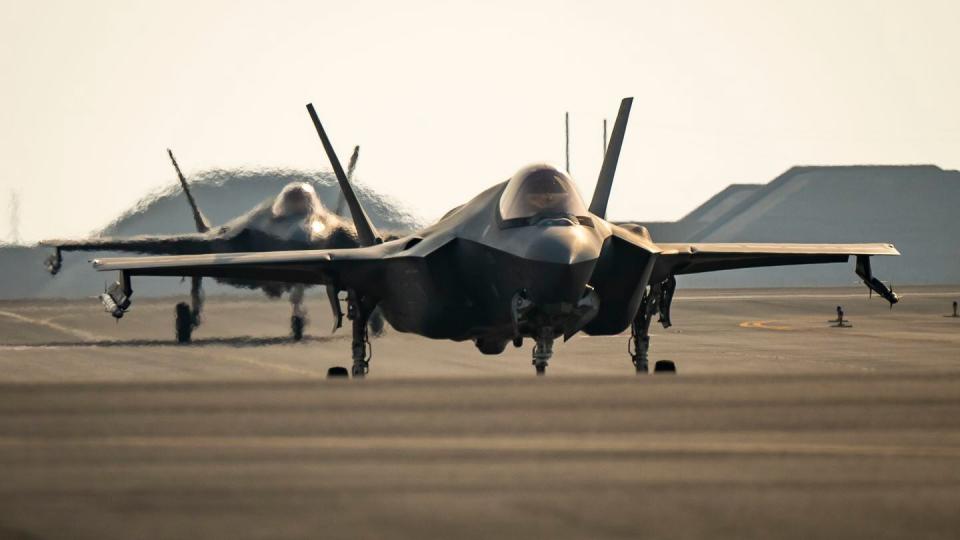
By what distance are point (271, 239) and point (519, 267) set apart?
51.8 feet

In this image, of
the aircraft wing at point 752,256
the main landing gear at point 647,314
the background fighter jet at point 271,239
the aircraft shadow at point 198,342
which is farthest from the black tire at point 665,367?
the aircraft shadow at point 198,342

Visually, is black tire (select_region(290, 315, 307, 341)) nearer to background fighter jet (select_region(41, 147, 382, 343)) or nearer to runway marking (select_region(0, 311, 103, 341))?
background fighter jet (select_region(41, 147, 382, 343))

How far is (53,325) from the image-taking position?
43969 mm

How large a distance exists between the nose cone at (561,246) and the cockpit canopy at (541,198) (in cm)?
36

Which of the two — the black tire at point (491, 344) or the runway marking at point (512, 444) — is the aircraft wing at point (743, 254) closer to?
the black tire at point (491, 344)

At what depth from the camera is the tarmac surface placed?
7082 millimetres

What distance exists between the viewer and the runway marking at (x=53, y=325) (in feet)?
127

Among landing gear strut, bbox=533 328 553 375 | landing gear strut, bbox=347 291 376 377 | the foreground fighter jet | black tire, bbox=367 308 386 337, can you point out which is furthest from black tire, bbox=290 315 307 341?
landing gear strut, bbox=533 328 553 375

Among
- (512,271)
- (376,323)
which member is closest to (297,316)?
(376,323)

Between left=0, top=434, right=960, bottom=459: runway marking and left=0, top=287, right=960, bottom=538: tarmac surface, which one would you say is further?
left=0, top=434, right=960, bottom=459: runway marking

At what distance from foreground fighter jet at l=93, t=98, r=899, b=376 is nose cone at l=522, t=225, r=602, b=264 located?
12 millimetres

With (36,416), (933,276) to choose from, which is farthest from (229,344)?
(933,276)

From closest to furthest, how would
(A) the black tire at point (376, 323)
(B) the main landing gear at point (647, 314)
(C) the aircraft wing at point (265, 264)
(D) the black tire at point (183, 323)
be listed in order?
(C) the aircraft wing at point (265, 264)
(B) the main landing gear at point (647, 314)
(A) the black tire at point (376, 323)
(D) the black tire at point (183, 323)

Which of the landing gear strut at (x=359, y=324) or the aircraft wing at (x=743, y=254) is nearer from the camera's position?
the aircraft wing at (x=743, y=254)
